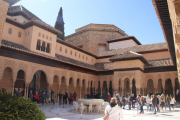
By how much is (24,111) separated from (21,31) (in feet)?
43.4

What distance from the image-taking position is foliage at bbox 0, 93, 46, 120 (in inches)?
116

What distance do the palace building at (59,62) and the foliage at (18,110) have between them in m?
6.00

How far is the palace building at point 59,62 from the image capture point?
12927 millimetres

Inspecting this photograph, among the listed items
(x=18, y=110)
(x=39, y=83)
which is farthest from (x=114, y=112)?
(x=39, y=83)

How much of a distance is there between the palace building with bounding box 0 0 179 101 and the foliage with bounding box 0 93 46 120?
6.00 metres

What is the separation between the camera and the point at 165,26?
25.2ft

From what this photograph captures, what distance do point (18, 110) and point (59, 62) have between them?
13.3 meters

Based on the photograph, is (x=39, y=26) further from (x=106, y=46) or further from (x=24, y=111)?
(x=106, y=46)

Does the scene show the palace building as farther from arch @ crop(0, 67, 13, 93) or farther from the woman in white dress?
the woman in white dress

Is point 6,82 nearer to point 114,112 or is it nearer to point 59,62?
point 59,62

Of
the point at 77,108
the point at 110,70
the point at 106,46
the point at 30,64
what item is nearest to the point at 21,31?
the point at 30,64

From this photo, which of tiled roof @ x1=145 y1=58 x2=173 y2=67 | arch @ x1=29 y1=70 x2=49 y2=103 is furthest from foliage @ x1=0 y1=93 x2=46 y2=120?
tiled roof @ x1=145 y1=58 x2=173 y2=67

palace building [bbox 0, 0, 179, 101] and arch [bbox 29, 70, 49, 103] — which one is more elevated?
palace building [bbox 0, 0, 179, 101]

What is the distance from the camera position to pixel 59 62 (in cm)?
1623
